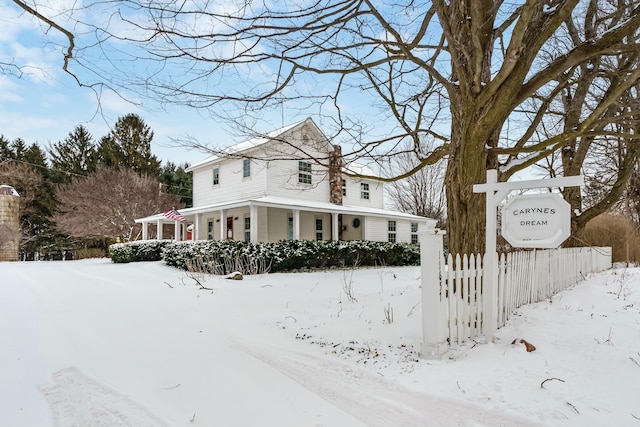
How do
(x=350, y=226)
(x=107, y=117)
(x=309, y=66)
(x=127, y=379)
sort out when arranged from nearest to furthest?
(x=127, y=379) < (x=107, y=117) < (x=309, y=66) < (x=350, y=226)

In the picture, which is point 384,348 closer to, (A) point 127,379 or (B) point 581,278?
(A) point 127,379

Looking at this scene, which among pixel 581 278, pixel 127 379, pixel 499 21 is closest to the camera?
pixel 127 379

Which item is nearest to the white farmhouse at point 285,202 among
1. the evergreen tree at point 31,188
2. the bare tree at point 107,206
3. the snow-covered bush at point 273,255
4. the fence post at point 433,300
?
the snow-covered bush at point 273,255

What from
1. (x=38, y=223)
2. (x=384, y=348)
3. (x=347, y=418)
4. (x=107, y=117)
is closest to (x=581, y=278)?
(x=384, y=348)

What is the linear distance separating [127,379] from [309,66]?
210 inches

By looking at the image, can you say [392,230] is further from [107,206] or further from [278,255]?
[107,206]

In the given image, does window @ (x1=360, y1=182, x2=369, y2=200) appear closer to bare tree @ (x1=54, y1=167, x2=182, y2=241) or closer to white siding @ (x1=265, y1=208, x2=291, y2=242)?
white siding @ (x1=265, y1=208, x2=291, y2=242)

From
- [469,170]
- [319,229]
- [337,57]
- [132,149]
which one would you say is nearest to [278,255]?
[319,229]

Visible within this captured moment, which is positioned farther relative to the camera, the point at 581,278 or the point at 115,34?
the point at 581,278

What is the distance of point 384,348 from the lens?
446 cm

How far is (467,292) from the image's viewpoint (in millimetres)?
4398

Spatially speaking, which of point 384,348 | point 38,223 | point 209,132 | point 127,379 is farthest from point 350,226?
point 38,223

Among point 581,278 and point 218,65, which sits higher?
point 218,65

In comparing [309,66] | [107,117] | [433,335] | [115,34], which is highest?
[309,66]
